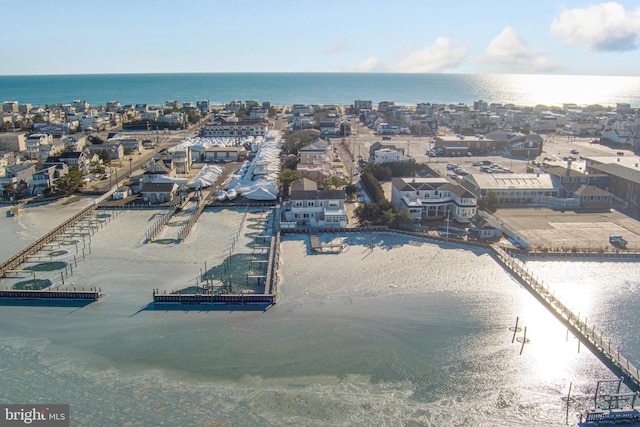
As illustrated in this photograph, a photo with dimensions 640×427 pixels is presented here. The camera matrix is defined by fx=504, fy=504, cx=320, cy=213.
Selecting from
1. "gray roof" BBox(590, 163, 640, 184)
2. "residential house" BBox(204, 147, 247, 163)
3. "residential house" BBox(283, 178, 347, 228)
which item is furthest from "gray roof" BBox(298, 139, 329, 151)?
"gray roof" BBox(590, 163, 640, 184)

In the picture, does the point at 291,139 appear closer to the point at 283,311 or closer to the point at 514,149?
the point at 514,149

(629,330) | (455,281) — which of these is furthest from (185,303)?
(629,330)

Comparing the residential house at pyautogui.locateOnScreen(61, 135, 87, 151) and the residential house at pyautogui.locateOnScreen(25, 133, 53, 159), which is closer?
the residential house at pyautogui.locateOnScreen(25, 133, 53, 159)

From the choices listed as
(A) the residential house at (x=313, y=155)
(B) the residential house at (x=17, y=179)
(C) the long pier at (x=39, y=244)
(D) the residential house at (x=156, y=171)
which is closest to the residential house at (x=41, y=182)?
(B) the residential house at (x=17, y=179)

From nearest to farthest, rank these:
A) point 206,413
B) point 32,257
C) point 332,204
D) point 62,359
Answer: point 206,413 → point 62,359 → point 32,257 → point 332,204

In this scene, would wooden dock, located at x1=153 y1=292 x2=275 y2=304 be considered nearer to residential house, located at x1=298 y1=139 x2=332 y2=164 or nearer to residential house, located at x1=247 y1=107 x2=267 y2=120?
residential house, located at x1=298 y1=139 x2=332 y2=164

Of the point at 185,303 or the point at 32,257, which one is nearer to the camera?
the point at 185,303

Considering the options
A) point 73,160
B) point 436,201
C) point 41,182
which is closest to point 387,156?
point 436,201

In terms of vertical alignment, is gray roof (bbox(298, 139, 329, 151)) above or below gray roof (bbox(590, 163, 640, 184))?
above
